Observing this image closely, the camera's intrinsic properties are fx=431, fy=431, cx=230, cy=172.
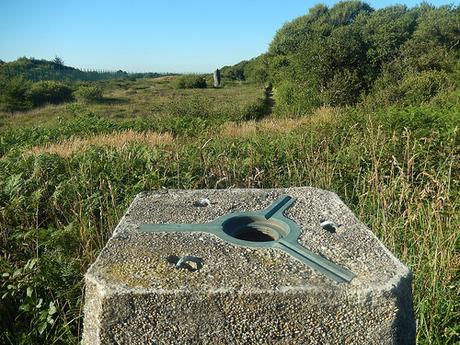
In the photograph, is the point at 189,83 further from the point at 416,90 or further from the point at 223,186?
the point at 223,186

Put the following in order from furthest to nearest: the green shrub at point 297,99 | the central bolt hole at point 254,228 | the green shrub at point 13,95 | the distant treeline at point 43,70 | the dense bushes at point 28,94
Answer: the distant treeline at point 43,70 < the dense bushes at point 28,94 < the green shrub at point 13,95 < the green shrub at point 297,99 < the central bolt hole at point 254,228

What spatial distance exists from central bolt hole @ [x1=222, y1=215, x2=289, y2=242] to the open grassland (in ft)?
3.04

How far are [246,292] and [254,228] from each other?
764 millimetres

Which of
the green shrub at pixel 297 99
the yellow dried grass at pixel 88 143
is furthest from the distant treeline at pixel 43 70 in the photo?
the yellow dried grass at pixel 88 143

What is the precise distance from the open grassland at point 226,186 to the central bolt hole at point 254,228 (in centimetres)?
93

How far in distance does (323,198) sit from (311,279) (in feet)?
3.31

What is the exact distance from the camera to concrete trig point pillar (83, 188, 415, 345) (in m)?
1.45

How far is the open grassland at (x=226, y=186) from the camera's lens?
8.09 ft

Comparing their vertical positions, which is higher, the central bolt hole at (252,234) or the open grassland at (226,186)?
the central bolt hole at (252,234)

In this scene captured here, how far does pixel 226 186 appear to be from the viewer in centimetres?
459

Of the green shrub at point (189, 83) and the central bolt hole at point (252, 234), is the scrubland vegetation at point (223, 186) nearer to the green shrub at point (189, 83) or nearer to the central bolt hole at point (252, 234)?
the central bolt hole at point (252, 234)

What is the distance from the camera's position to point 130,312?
4.76 feet

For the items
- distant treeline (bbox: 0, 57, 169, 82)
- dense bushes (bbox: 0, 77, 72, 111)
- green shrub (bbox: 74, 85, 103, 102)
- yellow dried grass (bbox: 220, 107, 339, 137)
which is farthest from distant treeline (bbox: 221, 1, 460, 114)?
distant treeline (bbox: 0, 57, 169, 82)

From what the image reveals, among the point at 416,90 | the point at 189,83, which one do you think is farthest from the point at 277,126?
the point at 189,83
